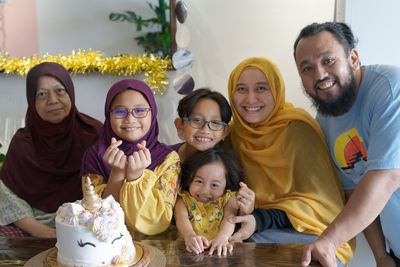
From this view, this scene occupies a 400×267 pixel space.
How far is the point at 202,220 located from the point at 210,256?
1.18 ft

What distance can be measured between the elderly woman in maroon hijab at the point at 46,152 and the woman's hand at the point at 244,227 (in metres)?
1.05

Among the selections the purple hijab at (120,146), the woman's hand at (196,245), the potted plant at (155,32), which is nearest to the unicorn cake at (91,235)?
the woman's hand at (196,245)

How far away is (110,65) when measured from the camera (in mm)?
2775

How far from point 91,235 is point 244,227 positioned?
717 millimetres

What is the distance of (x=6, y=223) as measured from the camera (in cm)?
209

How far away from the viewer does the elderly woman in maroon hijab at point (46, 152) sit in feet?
7.36

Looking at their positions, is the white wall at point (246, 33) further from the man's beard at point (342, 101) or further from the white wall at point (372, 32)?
the man's beard at point (342, 101)

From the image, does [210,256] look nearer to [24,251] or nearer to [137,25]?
[24,251]

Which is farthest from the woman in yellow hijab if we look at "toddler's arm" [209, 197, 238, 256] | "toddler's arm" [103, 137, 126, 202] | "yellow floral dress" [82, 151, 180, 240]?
"toddler's arm" [103, 137, 126, 202]

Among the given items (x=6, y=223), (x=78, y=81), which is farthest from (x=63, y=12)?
(x=6, y=223)

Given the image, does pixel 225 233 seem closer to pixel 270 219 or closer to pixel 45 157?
pixel 270 219

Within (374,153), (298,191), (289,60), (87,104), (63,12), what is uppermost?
(63,12)

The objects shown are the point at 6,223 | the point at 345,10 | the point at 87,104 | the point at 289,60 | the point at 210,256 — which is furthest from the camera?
the point at 87,104

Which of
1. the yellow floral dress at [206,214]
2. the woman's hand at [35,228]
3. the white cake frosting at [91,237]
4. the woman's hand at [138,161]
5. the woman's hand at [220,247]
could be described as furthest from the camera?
the woman's hand at [35,228]
